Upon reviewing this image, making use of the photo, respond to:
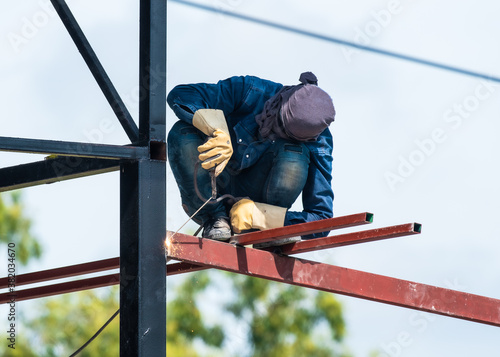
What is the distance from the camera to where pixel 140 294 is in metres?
6.38

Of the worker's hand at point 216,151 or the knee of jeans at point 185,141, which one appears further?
the knee of jeans at point 185,141

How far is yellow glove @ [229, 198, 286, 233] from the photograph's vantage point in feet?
24.3

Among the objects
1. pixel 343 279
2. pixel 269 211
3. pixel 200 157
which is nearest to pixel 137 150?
pixel 200 157

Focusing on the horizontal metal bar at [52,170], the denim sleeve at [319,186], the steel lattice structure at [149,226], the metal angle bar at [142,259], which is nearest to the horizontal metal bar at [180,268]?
the steel lattice structure at [149,226]

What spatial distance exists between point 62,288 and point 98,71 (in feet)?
6.50

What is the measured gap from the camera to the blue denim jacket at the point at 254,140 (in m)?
7.68

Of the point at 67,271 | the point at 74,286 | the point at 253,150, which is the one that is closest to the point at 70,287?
the point at 74,286

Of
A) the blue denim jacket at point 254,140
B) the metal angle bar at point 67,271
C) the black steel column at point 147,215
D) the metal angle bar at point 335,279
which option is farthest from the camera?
the blue denim jacket at point 254,140

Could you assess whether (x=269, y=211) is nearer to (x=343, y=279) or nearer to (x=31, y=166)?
(x=343, y=279)

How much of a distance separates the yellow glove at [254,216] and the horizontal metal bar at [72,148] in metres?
1.04

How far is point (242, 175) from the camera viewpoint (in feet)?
25.8

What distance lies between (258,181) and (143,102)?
140 centimetres

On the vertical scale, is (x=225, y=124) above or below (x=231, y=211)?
above

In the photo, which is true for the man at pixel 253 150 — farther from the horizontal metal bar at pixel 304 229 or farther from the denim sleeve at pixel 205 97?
the horizontal metal bar at pixel 304 229
